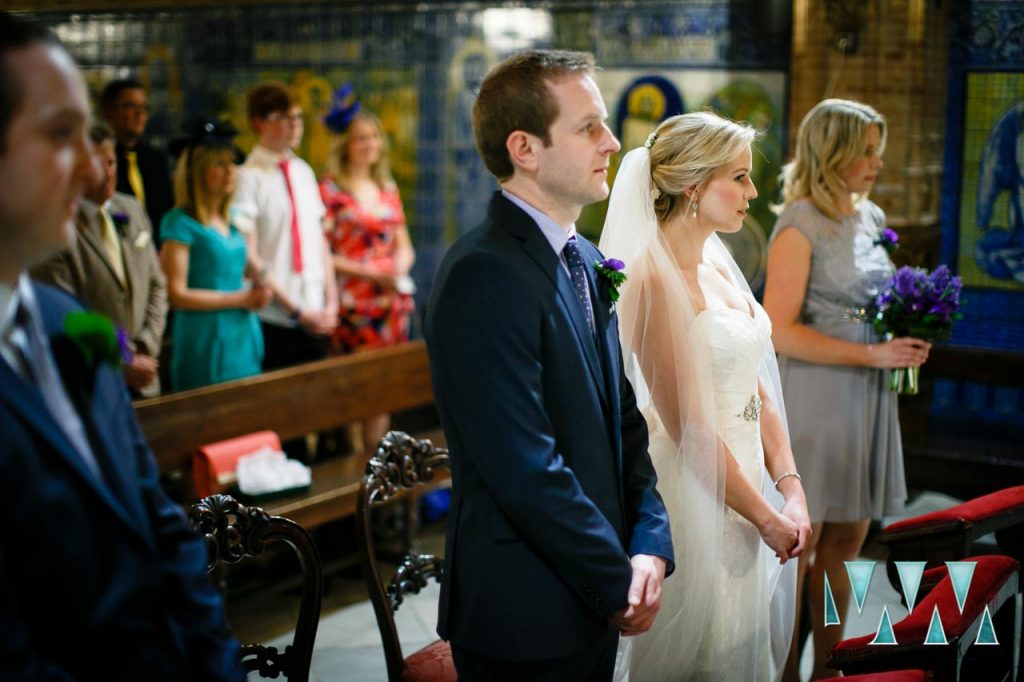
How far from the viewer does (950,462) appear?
18.1 feet

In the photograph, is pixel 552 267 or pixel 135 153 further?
pixel 135 153

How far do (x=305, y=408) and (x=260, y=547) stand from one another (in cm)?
254

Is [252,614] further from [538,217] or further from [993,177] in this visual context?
[993,177]

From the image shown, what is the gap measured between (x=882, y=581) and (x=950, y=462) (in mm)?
885

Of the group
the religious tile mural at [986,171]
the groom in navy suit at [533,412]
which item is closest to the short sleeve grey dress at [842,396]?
the groom in navy suit at [533,412]

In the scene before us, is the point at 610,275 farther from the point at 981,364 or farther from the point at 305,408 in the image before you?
the point at 981,364

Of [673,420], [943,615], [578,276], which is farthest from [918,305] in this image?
[578,276]

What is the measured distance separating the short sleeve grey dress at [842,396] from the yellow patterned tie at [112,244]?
2.55 m

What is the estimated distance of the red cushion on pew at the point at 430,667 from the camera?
9.99 feet

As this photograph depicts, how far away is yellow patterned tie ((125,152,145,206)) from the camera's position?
19.4ft

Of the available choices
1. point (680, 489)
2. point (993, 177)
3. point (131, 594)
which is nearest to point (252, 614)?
point (680, 489)

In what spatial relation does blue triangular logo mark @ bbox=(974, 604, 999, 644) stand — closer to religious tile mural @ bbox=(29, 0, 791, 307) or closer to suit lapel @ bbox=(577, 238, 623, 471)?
suit lapel @ bbox=(577, 238, 623, 471)

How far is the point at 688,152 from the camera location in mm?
2920

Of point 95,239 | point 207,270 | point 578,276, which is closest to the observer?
point 578,276
